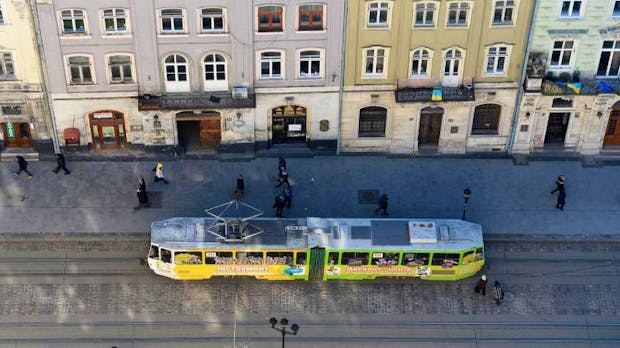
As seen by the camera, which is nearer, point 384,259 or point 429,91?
point 384,259

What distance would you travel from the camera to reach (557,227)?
180 feet

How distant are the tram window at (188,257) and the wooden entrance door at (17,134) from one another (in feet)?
53.1

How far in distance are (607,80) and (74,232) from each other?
3484 cm

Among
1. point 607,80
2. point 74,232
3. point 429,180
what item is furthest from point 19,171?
point 607,80

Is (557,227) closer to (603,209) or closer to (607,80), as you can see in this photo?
(603,209)

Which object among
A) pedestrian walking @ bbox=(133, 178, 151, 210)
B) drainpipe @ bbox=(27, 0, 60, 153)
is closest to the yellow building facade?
pedestrian walking @ bbox=(133, 178, 151, 210)

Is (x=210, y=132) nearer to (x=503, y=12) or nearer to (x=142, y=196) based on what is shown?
(x=142, y=196)

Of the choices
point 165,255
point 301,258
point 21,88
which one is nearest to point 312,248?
point 301,258

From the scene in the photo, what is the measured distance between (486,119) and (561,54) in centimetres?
643

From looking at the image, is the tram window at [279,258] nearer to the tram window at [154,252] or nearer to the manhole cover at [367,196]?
the tram window at [154,252]

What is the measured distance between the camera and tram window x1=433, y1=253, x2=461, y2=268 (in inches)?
1949

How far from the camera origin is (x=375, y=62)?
56125 millimetres

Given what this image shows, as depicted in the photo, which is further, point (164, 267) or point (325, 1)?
point (325, 1)

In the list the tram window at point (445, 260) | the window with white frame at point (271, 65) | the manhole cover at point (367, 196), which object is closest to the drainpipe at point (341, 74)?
the window with white frame at point (271, 65)
